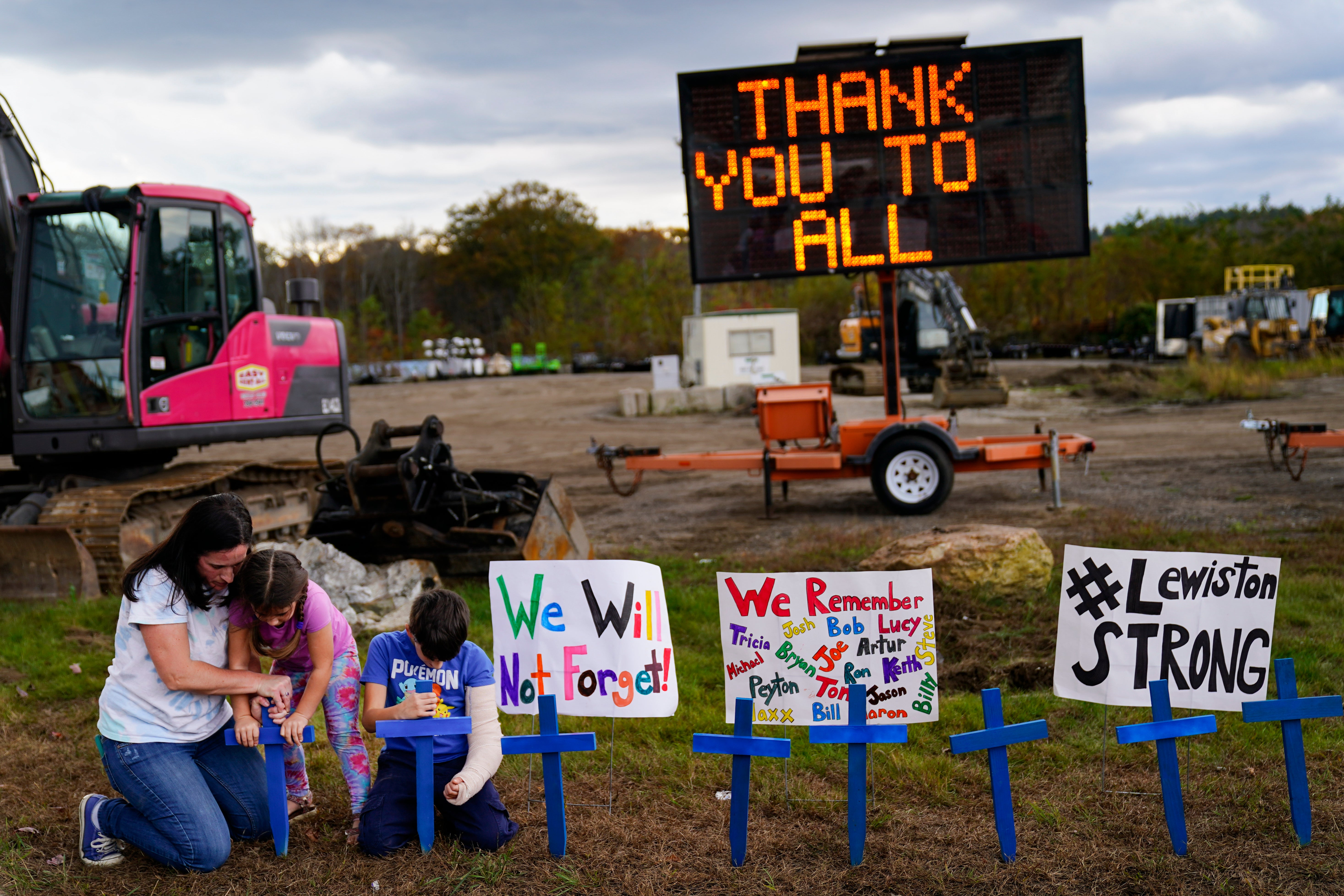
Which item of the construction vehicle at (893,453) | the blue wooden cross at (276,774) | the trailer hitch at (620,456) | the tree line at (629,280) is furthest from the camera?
the tree line at (629,280)

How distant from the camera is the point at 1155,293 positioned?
5238 cm

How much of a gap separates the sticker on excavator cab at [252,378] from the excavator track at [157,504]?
0.82 m

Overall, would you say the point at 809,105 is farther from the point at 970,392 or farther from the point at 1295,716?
the point at 970,392

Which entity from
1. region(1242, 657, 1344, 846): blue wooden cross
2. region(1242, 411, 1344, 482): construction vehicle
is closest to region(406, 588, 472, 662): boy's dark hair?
region(1242, 657, 1344, 846): blue wooden cross

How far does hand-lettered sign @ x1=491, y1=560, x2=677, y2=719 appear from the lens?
13.3ft

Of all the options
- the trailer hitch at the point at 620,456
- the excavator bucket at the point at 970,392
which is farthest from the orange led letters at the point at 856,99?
the excavator bucket at the point at 970,392

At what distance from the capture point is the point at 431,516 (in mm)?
8234

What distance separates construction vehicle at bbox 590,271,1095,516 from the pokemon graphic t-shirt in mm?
7254

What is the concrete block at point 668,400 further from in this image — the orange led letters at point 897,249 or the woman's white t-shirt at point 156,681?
the woman's white t-shirt at point 156,681

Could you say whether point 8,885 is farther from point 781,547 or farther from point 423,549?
point 781,547

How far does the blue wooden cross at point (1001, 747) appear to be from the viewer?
358cm

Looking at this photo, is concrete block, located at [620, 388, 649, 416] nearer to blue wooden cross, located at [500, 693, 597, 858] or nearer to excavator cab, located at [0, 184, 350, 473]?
excavator cab, located at [0, 184, 350, 473]

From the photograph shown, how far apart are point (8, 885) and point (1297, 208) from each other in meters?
90.7

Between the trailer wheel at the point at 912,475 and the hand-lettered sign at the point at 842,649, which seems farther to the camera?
the trailer wheel at the point at 912,475
